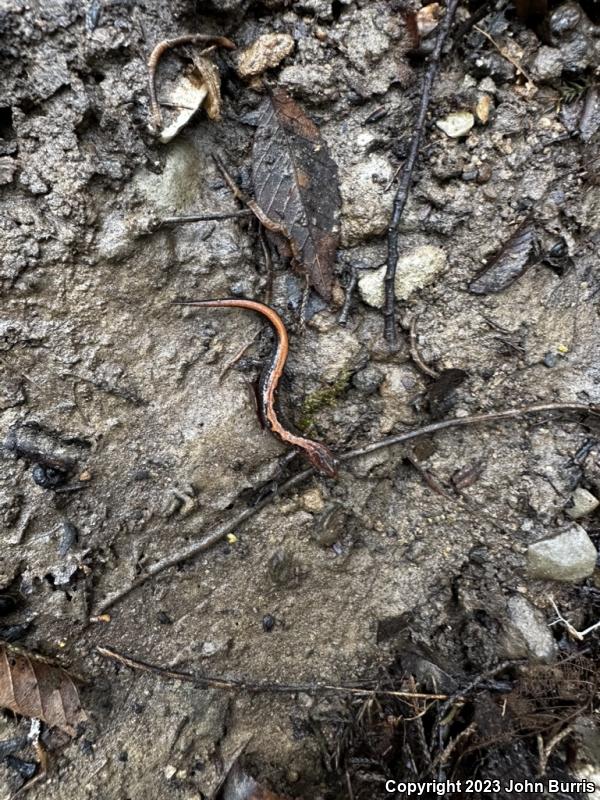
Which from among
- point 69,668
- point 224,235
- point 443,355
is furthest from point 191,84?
point 69,668

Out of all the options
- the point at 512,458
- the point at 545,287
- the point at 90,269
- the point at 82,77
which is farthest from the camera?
the point at 512,458

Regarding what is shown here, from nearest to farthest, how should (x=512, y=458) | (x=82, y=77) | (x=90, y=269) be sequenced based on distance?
(x=82, y=77) → (x=90, y=269) → (x=512, y=458)

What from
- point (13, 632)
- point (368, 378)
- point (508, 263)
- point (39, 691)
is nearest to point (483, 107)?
point (508, 263)

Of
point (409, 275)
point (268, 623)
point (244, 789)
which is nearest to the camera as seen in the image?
point (409, 275)

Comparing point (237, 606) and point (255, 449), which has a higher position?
point (255, 449)

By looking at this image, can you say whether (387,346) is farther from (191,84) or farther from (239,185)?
(191,84)

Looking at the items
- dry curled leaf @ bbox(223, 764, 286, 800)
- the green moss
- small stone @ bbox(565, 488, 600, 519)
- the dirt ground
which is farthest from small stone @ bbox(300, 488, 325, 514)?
dry curled leaf @ bbox(223, 764, 286, 800)

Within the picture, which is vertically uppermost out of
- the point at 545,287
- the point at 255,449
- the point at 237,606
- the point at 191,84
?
the point at 191,84

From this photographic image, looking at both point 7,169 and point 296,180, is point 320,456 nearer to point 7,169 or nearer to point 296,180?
point 296,180
